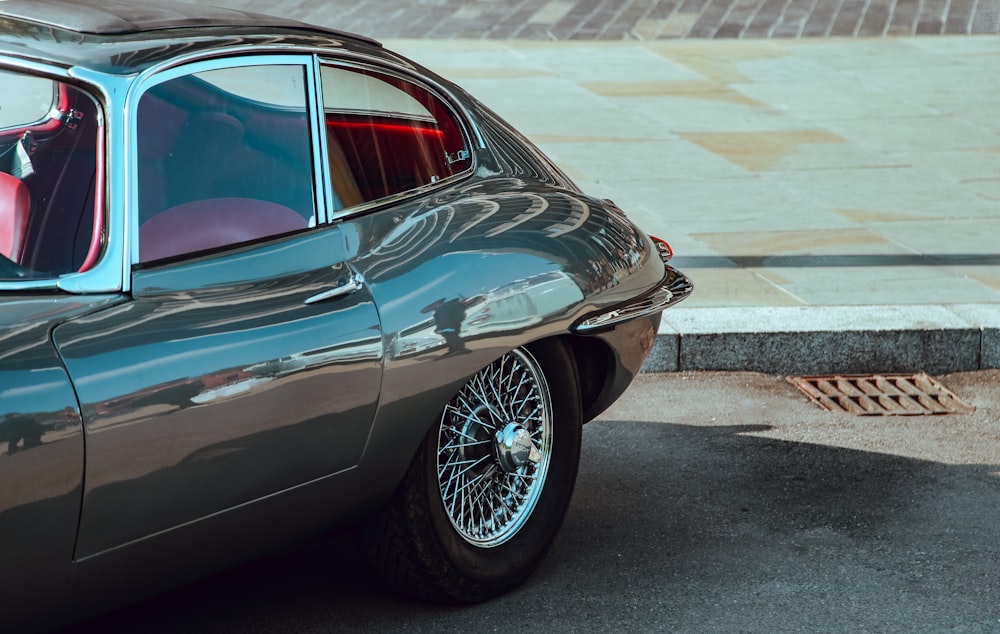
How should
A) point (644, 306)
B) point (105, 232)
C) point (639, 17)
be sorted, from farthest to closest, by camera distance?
point (639, 17), point (644, 306), point (105, 232)

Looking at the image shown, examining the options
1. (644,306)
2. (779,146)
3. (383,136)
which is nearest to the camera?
(383,136)

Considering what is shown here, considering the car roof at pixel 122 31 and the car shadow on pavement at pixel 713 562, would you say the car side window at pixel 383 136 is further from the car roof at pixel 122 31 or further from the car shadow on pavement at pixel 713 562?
the car shadow on pavement at pixel 713 562

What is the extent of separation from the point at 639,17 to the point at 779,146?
5676 mm

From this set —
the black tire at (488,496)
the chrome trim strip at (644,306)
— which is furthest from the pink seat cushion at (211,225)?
the chrome trim strip at (644,306)

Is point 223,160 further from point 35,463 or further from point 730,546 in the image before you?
point 730,546

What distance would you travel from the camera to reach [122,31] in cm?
323

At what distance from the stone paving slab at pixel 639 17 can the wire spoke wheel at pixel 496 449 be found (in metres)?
10.4

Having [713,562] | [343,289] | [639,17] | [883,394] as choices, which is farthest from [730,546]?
[639,17]

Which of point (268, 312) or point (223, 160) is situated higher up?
point (223, 160)

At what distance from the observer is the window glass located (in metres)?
2.96

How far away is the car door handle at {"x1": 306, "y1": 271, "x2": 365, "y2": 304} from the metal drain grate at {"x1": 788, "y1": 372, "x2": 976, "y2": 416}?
289 cm

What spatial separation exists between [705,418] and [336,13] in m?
10.4

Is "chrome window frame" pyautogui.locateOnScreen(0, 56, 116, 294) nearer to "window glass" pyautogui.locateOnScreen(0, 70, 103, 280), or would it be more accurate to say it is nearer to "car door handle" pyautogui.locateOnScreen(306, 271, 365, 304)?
"window glass" pyautogui.locateOnScreen(0, 70, 103, 280)

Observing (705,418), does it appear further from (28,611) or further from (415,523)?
(28,611)
